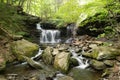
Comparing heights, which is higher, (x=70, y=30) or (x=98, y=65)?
(x=70, y=30)

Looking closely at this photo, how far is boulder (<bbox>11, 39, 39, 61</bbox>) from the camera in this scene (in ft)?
32.6

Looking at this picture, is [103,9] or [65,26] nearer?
[103,9]

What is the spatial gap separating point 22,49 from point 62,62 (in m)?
2.72

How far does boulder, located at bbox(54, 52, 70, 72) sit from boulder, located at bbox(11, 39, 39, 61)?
6.01ft

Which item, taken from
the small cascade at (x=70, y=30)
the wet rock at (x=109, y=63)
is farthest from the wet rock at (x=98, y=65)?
the small cascade at (x=70, y=30)

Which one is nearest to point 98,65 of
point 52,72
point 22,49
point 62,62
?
point 62,62

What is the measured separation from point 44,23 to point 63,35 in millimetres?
3176

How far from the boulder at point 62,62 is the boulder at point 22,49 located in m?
1.83

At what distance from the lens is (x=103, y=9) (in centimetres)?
815

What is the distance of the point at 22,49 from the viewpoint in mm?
10352

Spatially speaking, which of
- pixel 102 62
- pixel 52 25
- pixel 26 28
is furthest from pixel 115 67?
pixel 52 25

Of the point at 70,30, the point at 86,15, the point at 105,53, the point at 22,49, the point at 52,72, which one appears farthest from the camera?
the point at 70,30

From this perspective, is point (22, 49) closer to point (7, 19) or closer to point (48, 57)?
point (48, 57)

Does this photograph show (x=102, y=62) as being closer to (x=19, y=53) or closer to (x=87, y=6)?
(x=87, y=6)
